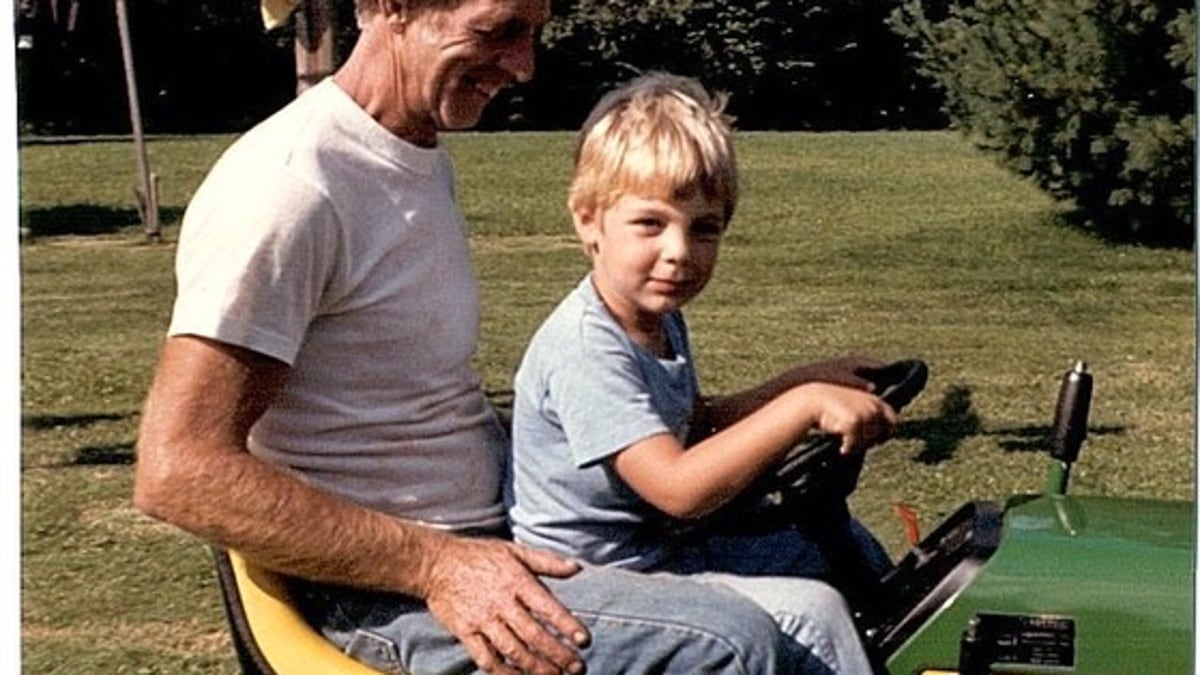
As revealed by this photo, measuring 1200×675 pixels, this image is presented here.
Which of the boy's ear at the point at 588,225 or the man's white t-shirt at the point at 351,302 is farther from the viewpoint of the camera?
the boy's ear at the point at 588,225

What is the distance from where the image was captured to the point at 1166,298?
6.73 meters

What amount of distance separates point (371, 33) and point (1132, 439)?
148 inches

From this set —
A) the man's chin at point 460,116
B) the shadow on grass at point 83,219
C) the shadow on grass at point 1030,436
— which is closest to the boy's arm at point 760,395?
the man's chin at point 460,116

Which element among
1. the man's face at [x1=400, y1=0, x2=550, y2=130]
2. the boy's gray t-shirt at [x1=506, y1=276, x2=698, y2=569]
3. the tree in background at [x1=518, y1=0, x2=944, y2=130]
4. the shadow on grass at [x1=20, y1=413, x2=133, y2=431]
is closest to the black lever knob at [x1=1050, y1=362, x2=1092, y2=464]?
the boy's gray t-shirt at [x1=506, y1=276, x2=698, y2=569]

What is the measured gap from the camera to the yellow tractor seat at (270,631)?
1.78 meters

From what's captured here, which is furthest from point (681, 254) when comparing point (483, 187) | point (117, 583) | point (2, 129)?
point (483, 187)

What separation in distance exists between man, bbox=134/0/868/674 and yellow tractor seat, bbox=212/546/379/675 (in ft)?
0.11

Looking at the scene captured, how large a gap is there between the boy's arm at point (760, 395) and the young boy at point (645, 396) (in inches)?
6.6

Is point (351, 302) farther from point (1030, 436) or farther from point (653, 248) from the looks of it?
point (1030, 436)

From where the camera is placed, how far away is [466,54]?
1868 mm

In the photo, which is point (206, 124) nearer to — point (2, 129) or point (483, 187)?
point (483, 187)

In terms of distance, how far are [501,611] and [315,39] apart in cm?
251

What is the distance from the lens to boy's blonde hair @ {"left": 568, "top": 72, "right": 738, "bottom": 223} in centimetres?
180

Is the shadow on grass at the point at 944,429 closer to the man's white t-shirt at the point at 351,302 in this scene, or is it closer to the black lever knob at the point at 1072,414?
the black lever knob at the point at 1072,414
